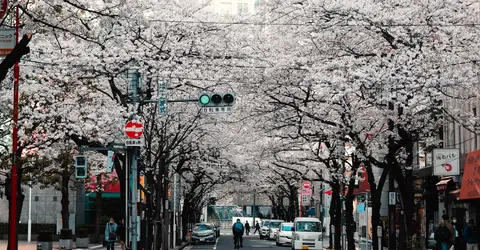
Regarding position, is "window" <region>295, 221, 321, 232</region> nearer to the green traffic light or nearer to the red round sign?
the red round sign

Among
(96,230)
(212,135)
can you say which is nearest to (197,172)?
(96,230)

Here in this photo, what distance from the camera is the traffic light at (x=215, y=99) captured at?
22.9 m

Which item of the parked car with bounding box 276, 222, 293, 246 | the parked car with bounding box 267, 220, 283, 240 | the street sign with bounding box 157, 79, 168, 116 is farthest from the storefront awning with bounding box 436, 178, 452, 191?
the parked car with bounding box 267, 220, 283, 240

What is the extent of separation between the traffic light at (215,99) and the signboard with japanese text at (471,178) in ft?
35.5

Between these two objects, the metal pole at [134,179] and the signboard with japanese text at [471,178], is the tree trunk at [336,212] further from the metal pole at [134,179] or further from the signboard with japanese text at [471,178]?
the metal pole at [134,179]

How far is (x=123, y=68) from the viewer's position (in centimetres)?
2602

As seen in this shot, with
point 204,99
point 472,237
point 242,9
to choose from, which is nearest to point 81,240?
point 242,9

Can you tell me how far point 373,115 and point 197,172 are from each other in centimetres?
3153

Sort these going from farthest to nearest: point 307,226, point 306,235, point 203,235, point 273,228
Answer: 1. point 273,228
2. point 203,235
3. point 307,226
4. point 306,235

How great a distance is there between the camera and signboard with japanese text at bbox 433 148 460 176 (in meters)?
31.3

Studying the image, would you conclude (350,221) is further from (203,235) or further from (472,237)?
(203,235)

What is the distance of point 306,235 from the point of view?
45.8 meters

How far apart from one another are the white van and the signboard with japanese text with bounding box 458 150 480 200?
14.7m

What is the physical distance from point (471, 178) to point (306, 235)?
1663 centimetres
